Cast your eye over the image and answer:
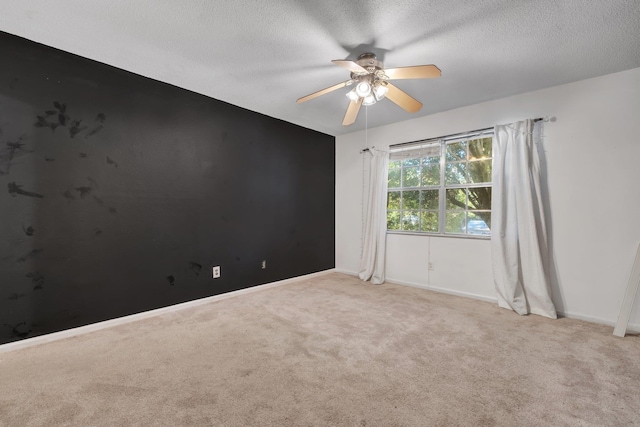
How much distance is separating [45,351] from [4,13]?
7.79 feet

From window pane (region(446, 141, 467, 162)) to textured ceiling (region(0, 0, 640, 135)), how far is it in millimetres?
818

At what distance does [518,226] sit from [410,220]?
1.35m

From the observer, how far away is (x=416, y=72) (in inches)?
76.0

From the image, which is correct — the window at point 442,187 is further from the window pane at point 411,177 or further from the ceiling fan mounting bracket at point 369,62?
the ceiling fan mounting bracket at point 369,62

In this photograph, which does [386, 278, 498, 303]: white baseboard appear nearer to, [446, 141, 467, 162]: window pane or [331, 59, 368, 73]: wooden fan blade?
[446, 141, 467, 162]: window pane

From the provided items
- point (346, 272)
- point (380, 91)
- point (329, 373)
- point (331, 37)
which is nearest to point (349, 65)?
point (331, 37)

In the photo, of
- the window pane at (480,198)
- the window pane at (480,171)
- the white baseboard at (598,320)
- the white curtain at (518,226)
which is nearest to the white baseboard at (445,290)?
the white curtain at (518,226)

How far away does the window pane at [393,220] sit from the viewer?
Result: 4.11m

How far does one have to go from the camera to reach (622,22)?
182 cm

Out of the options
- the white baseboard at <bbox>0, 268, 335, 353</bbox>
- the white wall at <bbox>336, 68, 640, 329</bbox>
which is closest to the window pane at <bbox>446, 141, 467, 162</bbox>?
the white wall at <bbox>336, 68, 640, 329</bbox>

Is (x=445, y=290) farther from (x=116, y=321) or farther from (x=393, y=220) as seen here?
(x=116, y=321)

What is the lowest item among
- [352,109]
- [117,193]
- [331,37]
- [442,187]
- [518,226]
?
[518,226]

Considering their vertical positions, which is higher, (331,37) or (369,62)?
(331,37)

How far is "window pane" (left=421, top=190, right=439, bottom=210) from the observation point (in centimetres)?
373
